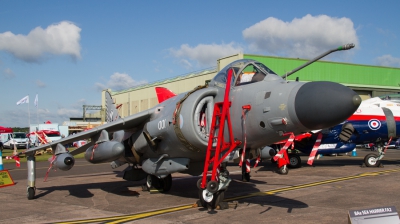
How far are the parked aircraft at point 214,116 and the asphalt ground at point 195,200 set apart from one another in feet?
2.53

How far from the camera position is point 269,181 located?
13.5 m

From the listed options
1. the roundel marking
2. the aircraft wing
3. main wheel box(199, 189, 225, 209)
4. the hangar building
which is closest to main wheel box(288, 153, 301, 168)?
the roundel marking

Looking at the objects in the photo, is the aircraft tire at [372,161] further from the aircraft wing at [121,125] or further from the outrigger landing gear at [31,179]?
the outrigger landing gear at [31,179]

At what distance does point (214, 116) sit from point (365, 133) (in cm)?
1211

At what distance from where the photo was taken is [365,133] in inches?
697

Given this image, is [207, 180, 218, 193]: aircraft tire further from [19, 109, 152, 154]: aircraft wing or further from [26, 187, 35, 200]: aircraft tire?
[26, 187, 35, 200]: aircraft tire

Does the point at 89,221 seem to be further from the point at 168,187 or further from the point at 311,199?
the point at 311,199

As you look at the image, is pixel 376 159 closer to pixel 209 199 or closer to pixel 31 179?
pixel 209 199

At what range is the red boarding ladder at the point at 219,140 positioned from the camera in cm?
779

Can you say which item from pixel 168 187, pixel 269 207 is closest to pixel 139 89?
pixel 168 187

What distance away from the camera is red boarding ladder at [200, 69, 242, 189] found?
7785 millimetres

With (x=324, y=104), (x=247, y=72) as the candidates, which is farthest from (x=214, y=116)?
(x=324, y=104)

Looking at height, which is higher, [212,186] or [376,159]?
[212,186]

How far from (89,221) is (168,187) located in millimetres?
4094
